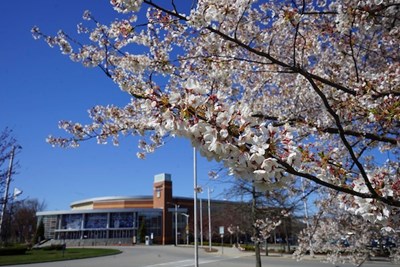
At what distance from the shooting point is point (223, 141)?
1906 millimetres

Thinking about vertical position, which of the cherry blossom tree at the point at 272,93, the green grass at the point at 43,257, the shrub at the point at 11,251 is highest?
the cherry blossom tree at the point at 272,93

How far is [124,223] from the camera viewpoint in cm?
6334

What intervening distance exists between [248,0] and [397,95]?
1920 mm

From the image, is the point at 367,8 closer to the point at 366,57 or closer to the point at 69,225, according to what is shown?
the point at 366,57

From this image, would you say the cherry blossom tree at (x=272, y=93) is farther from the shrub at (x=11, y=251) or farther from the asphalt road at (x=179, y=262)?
the shrub at (x=11, y=251)

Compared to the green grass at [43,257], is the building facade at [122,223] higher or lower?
higher

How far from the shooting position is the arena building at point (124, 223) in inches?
2450

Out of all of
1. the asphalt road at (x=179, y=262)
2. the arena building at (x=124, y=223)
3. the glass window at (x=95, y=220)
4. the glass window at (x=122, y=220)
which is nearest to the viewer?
the asphalt road at (x=179, y=262)

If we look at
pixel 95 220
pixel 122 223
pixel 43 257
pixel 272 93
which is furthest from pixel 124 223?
pixel 272 93

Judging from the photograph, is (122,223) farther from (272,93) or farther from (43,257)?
(272,93)

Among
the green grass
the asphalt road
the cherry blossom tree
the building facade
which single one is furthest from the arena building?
the cherry blossom tree

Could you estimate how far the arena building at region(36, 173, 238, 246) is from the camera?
62.2 metres

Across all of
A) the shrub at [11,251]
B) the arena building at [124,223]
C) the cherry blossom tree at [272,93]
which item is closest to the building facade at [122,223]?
the arena building at [124,223]

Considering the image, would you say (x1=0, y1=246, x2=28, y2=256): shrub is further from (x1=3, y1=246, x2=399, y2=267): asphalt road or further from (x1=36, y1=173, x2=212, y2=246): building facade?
(x1=36, y1=173, x2=212, y2=246): building facade
